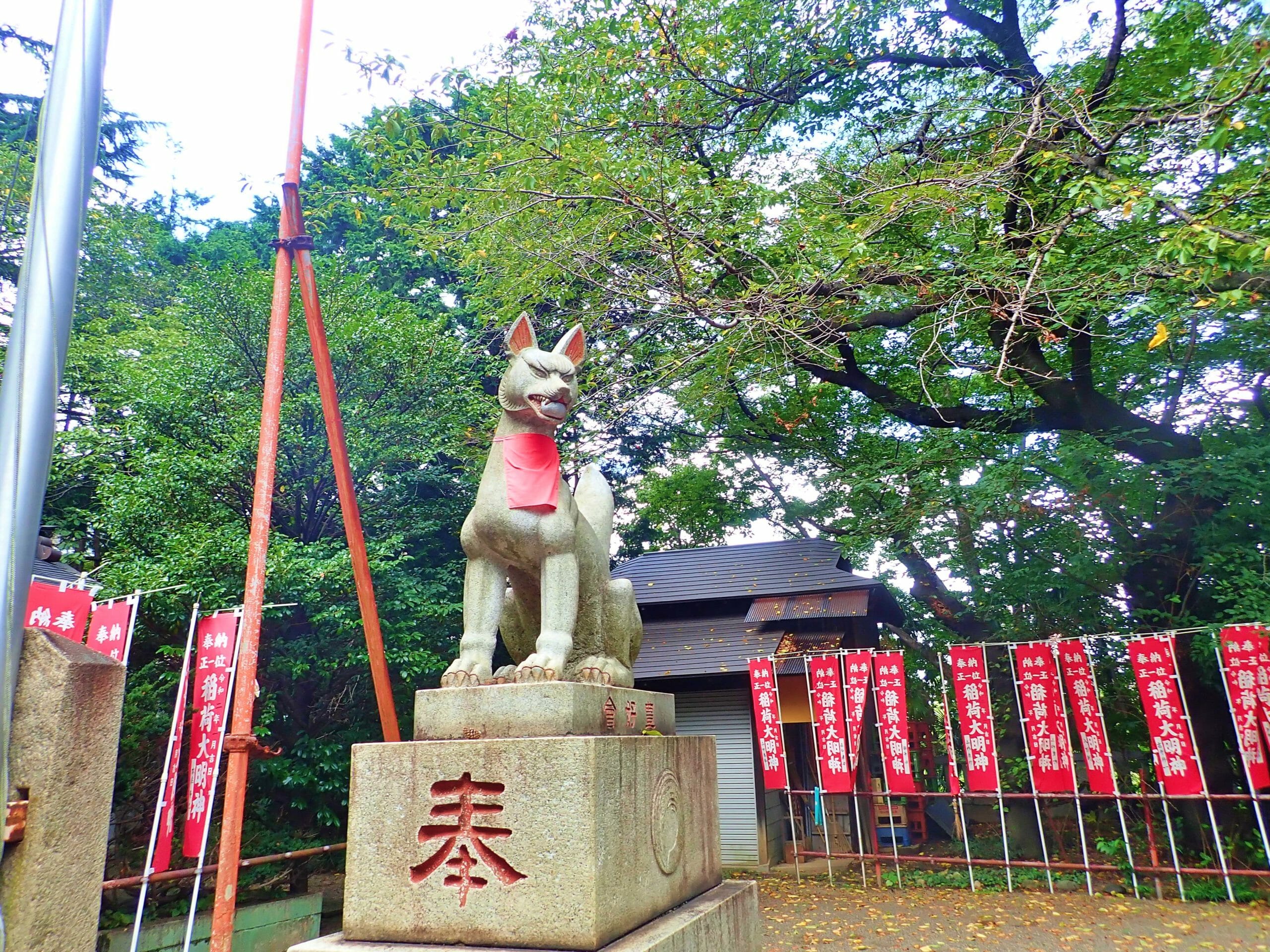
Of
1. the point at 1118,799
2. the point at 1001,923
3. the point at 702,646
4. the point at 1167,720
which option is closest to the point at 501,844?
the point at 1001,923

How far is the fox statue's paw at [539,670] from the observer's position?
10.7 ft

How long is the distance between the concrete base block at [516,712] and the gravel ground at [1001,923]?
5.03 m

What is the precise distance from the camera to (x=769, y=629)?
12023 mm

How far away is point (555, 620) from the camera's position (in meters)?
3.52

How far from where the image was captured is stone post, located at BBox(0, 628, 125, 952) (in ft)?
6.93

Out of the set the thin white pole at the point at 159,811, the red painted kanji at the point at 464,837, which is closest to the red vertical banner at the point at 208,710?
the thin white pole at the point at 159,811

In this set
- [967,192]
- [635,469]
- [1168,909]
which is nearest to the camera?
[967,192]

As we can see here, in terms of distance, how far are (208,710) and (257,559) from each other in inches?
171

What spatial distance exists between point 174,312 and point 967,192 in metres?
10.1

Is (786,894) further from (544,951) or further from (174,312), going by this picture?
(174,312)

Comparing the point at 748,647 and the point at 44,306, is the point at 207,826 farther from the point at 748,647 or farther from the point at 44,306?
the point at 748,647

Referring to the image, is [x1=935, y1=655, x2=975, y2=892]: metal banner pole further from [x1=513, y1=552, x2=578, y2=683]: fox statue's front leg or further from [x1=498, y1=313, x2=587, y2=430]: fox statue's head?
[x1=498, y1=313, x2=587, y2=430]: fox statue's head

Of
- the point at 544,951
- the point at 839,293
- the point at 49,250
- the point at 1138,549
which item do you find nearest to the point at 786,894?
the point at 1138,549

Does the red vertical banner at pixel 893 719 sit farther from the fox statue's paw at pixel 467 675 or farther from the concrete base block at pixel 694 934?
the fox statue's paw at pixel 467 675
